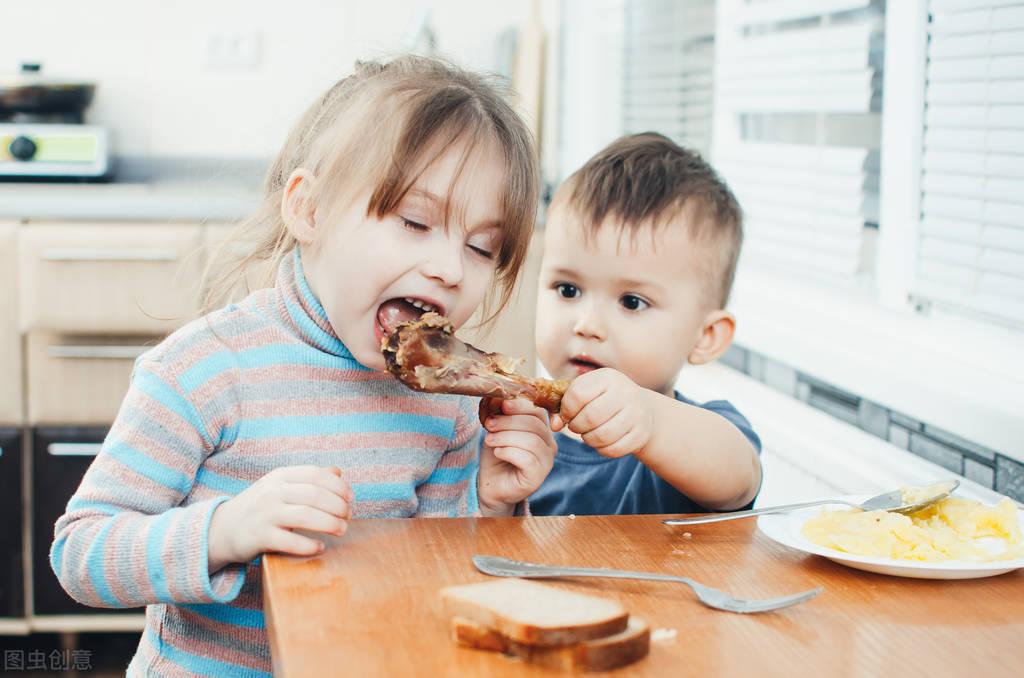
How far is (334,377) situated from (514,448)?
→ 0.64 feet

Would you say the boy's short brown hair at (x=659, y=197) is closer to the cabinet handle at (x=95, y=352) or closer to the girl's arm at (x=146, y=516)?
the girl's arm at (x=146, y=516)

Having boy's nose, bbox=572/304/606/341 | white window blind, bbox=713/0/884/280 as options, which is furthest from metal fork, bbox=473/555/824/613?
white window blind, bbox=713/0/884/280

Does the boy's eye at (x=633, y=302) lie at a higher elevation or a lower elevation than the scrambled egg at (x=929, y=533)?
higher

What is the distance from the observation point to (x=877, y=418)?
5.51 ft

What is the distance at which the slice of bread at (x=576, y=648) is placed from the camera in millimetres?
660

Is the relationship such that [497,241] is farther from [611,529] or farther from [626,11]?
[626,11]

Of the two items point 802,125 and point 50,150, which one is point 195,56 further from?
point 802,125

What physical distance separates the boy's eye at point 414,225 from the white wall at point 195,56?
2.34m

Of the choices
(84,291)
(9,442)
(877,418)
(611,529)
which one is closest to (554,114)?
(84,291)

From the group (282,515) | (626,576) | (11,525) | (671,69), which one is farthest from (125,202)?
(626,576)

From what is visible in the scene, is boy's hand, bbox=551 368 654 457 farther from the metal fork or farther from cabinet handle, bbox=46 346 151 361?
cabinet handle, bbox=46 346 151 361

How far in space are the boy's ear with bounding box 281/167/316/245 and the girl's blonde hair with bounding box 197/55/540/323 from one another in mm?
15

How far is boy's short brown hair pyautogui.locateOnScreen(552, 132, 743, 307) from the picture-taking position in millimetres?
1443

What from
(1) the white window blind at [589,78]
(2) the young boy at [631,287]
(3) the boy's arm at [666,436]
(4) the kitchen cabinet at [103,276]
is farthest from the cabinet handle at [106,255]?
(3) the boy's arm at [666,436]
